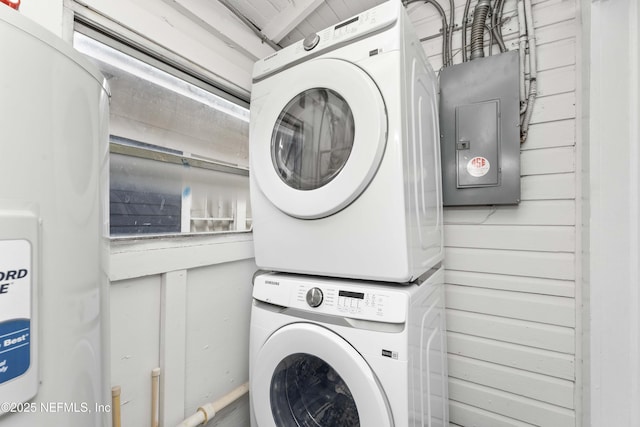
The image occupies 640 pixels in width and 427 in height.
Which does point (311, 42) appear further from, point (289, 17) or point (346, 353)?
point (346, 353)

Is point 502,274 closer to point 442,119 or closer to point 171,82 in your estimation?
point 442,119

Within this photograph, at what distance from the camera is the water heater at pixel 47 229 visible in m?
0.43

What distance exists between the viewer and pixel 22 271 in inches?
17.3

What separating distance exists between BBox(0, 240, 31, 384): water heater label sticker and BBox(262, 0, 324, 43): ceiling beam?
174 cm

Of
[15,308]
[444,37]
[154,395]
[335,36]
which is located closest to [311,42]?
[335,36]

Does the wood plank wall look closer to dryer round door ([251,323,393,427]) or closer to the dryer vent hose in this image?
the dryer vent hose

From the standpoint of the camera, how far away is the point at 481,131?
155 cm

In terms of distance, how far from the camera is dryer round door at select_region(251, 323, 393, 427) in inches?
38.4

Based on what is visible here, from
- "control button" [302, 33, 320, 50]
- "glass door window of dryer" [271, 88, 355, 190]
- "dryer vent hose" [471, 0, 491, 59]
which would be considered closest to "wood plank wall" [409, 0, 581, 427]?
"dryer vent hose" [471, 0, 491, 59]

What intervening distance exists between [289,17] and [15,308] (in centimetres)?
183

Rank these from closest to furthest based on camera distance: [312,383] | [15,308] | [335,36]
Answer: [15,308]
[335,36]
[312,383]

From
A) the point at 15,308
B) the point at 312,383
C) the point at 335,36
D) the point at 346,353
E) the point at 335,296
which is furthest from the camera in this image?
the point at 312,383

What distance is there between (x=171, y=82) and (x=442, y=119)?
1443mm

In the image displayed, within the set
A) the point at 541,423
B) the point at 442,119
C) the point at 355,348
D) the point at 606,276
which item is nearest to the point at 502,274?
the point at 606,276
